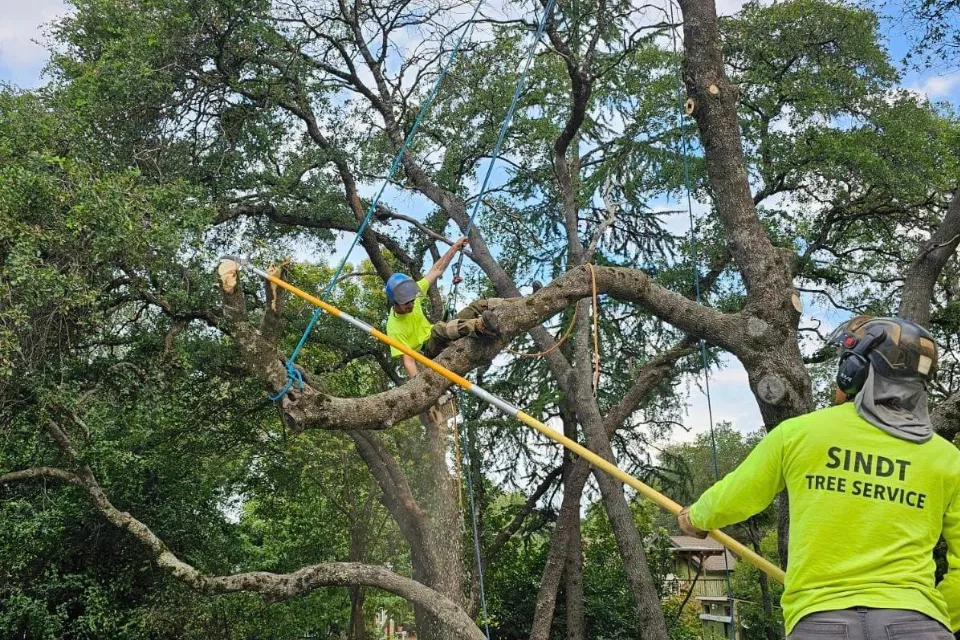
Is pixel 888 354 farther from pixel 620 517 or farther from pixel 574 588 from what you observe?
pixel 574 588

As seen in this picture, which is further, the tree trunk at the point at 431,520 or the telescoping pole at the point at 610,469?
the tree trunk at the point at 431,520

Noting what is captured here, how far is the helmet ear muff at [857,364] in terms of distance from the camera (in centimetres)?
247

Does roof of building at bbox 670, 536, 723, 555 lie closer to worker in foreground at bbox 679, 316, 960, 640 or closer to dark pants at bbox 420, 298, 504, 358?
dark pants at bbox 420, 298, 504, 358

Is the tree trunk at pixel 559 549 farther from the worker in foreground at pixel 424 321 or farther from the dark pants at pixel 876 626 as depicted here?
the dark pants at pixel 876 626

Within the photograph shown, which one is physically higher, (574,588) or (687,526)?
(574,588)

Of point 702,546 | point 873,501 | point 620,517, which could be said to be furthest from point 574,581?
point 702,546

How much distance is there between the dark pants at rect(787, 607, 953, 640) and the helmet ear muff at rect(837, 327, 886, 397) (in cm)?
67

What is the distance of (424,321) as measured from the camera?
6.21 metres

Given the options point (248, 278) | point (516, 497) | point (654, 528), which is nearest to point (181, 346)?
point (248, 278)

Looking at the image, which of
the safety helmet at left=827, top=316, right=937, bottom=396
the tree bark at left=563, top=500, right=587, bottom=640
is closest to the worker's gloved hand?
the safety helmet at left=827, top=316, right=937, bottom=396

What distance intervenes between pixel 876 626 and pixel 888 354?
0.78 m

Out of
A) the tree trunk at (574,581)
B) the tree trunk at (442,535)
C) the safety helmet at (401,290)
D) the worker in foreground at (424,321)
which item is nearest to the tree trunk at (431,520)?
the tree trunk at (442,535)

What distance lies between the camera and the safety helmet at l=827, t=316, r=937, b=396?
2.41 meters

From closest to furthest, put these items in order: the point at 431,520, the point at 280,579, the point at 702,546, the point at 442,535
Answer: the point at 280,579
the point at 442,535
the point at 431,520
the point at 702,546
